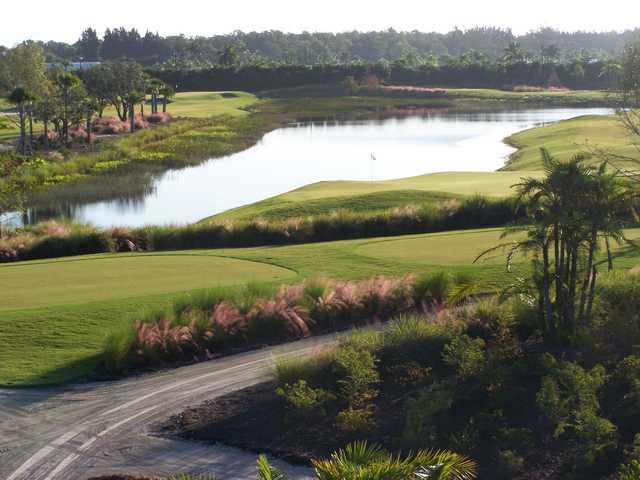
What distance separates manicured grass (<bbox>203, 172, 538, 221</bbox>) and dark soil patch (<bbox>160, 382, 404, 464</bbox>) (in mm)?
15307

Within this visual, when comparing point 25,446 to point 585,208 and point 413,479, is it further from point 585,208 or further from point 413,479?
point 585,208

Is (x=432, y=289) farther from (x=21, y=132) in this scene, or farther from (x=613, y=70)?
(x=21, y=132)

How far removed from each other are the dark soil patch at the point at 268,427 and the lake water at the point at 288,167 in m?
19.9

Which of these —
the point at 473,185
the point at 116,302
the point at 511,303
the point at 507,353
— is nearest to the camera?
the point at 507,353

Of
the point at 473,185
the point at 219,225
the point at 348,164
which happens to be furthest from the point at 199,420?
the point at 348,164

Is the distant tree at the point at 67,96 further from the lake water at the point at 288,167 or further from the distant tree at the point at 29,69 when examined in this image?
Answer: the lake water at the point at 288,167

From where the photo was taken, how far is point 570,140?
151ft

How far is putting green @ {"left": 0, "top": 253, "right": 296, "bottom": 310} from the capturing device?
16.1 meters

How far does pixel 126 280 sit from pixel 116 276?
1.58ft

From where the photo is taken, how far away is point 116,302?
50.2ft

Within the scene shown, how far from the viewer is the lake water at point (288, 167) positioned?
3531cm

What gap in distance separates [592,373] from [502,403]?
1.24m

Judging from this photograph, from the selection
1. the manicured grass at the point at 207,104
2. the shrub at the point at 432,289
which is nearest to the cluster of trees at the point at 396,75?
the manicured grass at the point at 207,104

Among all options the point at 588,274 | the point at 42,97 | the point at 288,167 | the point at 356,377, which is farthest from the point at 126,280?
the point at 42,97
